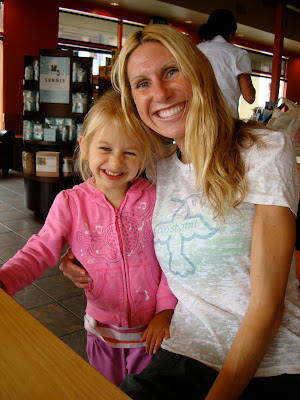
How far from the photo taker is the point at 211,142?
106cm

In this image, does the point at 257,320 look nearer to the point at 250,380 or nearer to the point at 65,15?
the point at 250,380

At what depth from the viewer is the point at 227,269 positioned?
101 centimetres

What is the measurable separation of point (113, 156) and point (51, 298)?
1.85 meters

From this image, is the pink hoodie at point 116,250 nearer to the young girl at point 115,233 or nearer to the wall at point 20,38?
the young girl at point 115,233

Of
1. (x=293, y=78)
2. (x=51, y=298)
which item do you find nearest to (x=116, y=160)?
(x=51, y=298)

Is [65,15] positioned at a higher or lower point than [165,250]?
higher

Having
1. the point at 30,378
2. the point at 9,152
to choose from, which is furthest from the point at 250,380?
the point at 9,152

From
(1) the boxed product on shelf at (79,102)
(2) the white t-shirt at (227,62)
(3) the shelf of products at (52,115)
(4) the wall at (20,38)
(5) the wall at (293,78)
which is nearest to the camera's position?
(2) the white t-shirt at (227,62)

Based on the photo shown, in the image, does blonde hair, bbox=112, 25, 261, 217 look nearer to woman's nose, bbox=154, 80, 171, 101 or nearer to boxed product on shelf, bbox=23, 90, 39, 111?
woman's nose, bbox=154, 80, 171, 101

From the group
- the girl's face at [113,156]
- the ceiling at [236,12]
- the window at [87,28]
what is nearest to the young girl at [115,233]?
the girl's face at [113,156]

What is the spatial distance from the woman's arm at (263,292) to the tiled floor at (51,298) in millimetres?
1441

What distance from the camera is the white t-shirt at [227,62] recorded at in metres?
2.85

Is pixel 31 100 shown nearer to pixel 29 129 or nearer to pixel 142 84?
pixel 29 129

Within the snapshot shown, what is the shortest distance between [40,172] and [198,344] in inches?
151
